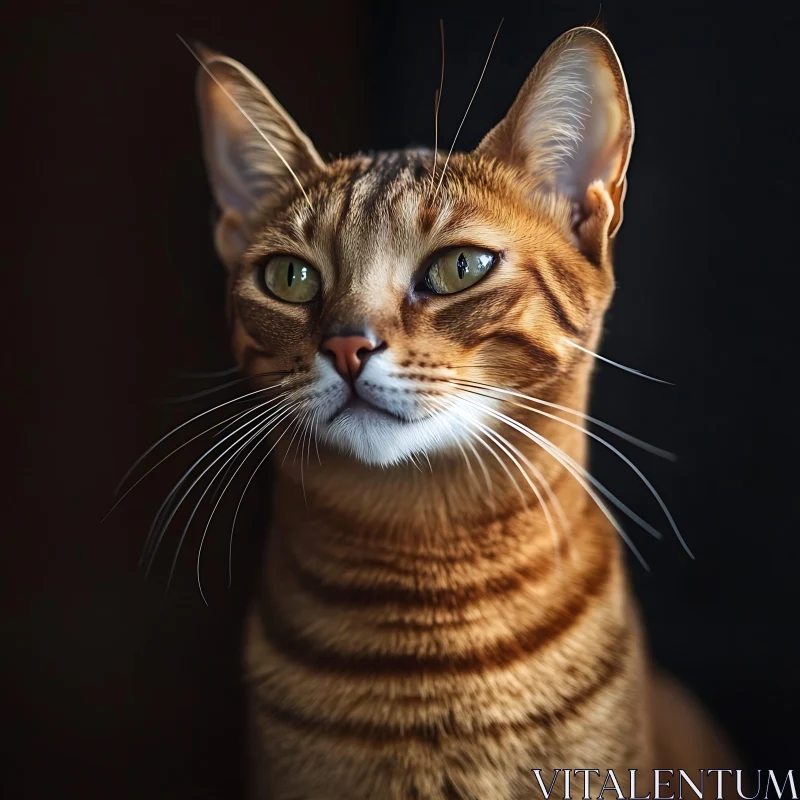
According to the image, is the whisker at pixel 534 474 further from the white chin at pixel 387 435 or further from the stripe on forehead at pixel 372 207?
the stripe on forehead at pixel 372 207

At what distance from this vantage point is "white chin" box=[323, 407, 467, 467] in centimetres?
61

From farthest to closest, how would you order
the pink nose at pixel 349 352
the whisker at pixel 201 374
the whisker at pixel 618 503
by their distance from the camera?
the whisker at pixel 201 374, the whisker at pixel 618 503, the pink nose at pixel 349 352

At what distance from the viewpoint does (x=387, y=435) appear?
0.62 meters

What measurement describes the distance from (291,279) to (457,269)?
0.15 m

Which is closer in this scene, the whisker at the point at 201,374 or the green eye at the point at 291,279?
the green eye at the point at 291,279

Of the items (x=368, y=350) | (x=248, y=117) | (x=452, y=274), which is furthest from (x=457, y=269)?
(x=248, y=117)

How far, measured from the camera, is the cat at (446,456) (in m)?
0.62

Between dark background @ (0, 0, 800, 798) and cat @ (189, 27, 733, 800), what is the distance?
0.25 ft

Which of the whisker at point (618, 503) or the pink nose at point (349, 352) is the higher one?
the pink nose at point (349, 352)

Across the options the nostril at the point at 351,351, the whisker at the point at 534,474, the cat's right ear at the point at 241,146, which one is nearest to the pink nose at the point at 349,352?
the nostril at the point at 351,351

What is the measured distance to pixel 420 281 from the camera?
2.08 ft

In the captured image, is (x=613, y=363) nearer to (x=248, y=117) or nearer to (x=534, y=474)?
(x=534, y=474)

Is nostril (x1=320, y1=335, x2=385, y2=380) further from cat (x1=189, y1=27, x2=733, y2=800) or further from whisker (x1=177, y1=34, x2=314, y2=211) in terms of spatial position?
whisker (x1=177, y1=34, x2=314, y2=211)

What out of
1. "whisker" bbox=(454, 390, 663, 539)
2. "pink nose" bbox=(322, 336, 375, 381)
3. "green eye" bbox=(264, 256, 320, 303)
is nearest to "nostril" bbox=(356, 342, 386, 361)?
"pink nose" bbox=(322, 336, 375, 381)
